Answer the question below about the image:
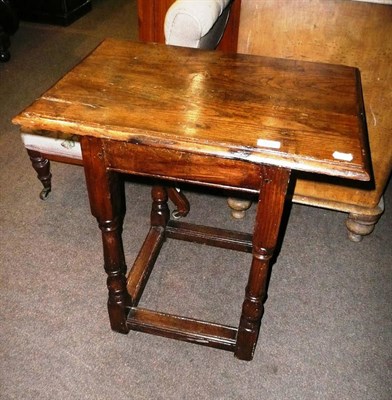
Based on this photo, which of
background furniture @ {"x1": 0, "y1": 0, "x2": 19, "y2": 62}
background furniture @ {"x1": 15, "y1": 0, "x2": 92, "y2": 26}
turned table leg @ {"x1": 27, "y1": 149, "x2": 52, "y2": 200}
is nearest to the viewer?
turned table leg @ {"x1": 27, "y1": 149, "x2": 52, "y2": 200}

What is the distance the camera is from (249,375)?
123 cm

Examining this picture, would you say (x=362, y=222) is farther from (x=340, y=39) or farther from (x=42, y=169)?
(x=42, y=169)

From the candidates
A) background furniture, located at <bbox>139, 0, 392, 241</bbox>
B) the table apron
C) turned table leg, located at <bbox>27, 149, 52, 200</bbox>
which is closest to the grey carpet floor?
turned table leg, located at <bbox>27, 149, 52, 200</bbox>

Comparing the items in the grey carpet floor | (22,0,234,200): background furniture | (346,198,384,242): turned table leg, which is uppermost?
(22,0,234,200): background furniture

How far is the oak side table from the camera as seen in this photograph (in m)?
0.80

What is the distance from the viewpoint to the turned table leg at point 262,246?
85 centimetres

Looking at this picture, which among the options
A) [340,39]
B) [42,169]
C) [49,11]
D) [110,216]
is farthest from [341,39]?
[49,11]

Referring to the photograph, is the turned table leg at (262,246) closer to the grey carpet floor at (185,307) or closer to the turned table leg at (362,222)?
the grey carpet floor at (185,307)

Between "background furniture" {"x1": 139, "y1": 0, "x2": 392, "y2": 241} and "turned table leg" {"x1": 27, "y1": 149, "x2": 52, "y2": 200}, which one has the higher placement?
"background furniture" {"x1": 139, "y1": 0, "x2": 392, "y2": 241}

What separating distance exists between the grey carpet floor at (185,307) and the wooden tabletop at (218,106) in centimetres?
69

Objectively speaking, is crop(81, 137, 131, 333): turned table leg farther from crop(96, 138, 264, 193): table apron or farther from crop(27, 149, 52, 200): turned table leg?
crop(27, 149, 52, 200): turned table leg

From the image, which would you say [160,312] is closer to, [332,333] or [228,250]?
[228,250]

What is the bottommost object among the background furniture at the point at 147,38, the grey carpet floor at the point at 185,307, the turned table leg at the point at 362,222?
the grey carpet floor at the point at 185,307

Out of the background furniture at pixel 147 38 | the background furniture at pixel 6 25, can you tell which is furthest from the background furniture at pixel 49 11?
the background furniture at pixel 147 38
